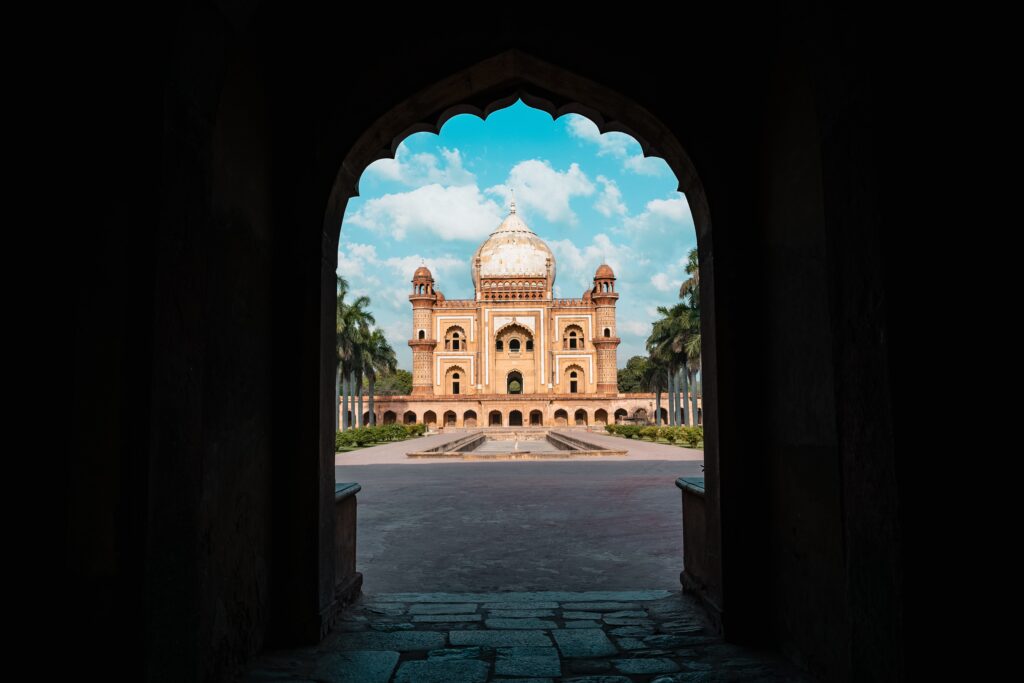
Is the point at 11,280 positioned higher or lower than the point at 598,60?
lower

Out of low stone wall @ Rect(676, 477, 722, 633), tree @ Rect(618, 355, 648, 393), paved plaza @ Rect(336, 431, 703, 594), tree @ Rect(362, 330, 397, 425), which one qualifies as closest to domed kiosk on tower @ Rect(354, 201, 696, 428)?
tree @ Rect(362, 330, 397, 425)

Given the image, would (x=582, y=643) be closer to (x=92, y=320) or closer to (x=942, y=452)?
(x=942, y=452)

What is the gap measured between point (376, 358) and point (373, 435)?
1051 centimetres

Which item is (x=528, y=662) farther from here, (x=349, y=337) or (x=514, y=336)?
(x=514, y=336)

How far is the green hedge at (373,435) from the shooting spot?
85.4ft

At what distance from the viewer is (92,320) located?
1.97m

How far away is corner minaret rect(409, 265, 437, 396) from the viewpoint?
160 ft

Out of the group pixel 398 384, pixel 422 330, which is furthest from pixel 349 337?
pixel 398 384

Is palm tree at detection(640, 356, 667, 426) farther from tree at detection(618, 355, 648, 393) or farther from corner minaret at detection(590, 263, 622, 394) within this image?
tree at detection(618, 355, 648, 393)

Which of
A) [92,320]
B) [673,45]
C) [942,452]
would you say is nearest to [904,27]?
[942,452]

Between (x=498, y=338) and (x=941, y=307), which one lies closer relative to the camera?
(x=941, y=307)

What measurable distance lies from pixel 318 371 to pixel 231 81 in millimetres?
1403

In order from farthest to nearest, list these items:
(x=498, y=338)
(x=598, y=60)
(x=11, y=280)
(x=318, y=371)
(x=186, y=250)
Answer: (x=498, y=338) < (x=598, y=60) < (x=318, y=371) < (x=186, y=250) < (x=11, y=280)

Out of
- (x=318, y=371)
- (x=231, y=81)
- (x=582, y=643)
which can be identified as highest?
(x=231, y=81)
